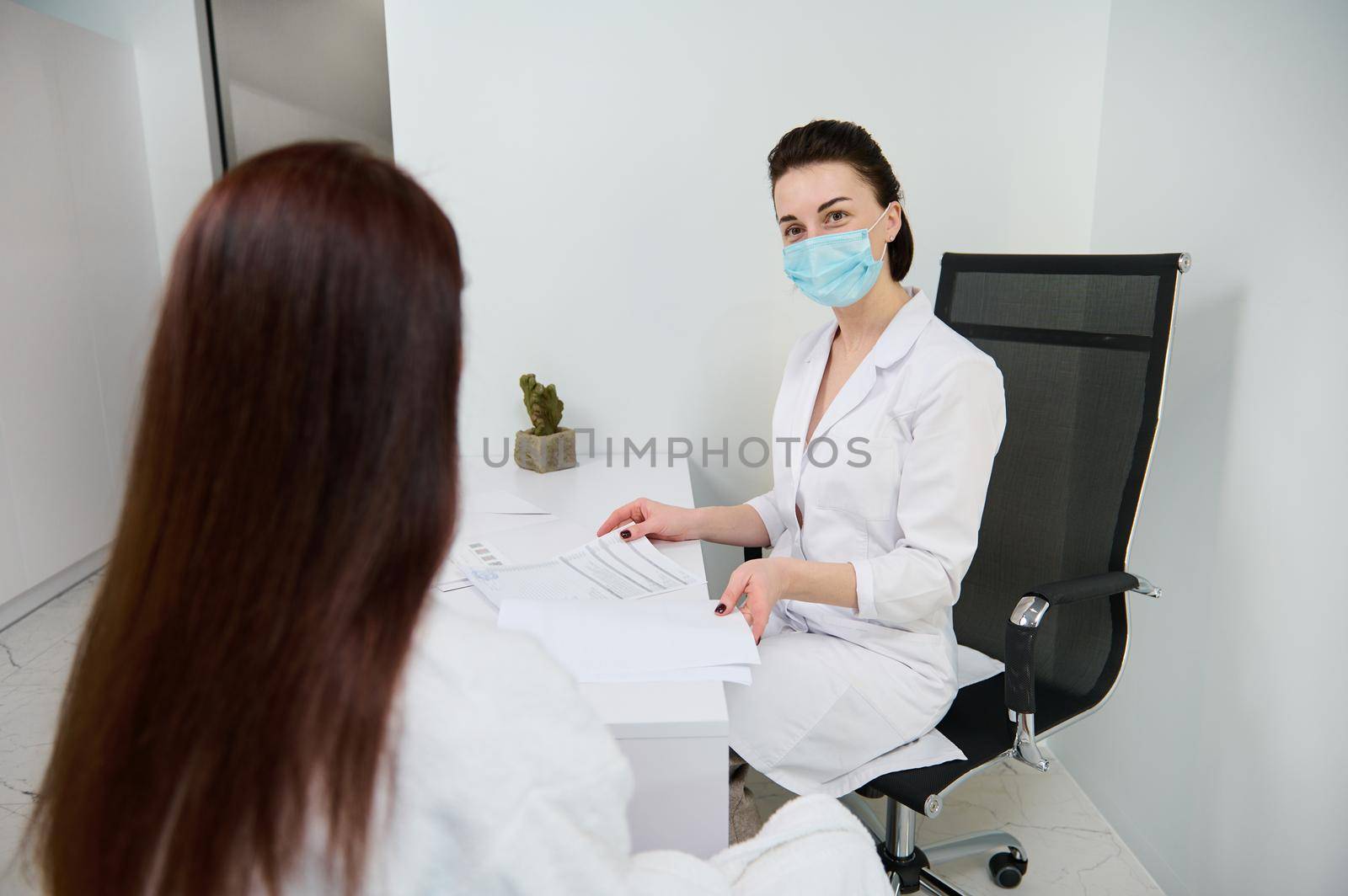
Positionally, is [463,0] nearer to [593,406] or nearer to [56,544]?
[593,406]

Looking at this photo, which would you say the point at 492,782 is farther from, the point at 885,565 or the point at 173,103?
the point at 173,103

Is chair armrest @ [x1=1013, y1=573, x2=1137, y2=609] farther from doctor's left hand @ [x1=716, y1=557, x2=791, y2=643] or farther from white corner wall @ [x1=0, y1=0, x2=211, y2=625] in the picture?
white corner wall @ [x1=0, y1=0, x2=211, y2=625]

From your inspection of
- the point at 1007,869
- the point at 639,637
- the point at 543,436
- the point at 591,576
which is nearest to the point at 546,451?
the point at 543,436

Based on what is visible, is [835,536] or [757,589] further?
[835,536]

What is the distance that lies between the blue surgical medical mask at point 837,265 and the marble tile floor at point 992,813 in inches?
43.5

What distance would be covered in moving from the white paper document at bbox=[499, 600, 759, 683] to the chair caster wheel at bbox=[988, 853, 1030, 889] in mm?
925

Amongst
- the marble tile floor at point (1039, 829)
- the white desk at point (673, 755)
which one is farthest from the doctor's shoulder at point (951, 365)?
the marble tile floor at point (1039, 829)

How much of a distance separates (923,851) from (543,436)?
3.70 ft

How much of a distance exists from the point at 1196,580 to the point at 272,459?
1.58 m

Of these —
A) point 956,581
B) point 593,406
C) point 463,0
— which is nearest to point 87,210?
point 463,0

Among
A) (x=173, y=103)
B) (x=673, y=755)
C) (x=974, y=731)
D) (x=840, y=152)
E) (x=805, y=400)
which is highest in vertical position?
(x=173, y=103)

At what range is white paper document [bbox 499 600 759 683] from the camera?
0.99 m

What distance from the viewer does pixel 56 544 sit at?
2898 millimetres

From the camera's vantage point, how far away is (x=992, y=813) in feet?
6.15
